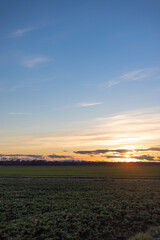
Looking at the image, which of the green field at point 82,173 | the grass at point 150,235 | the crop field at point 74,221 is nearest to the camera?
the grass at point 150,235

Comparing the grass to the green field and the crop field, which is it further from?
the green field

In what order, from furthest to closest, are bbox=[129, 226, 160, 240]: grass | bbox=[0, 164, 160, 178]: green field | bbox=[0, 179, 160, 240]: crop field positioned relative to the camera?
bbox=[0, 164, 160, 178]: green field < bbox=[0, 179, 160, 240]: crop field < bbox=[129, 226, 160, 240]: grass

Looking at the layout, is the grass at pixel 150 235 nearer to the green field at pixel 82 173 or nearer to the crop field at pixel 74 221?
the crop field at pixel 74 221

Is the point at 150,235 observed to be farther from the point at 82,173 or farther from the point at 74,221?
the point at 82,173

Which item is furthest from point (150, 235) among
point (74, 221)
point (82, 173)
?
point (82, 173)

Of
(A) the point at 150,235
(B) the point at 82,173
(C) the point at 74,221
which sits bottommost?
(B) the point at 82,173

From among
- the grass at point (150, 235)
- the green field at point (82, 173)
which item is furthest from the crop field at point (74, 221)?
the green field at point (82, 173)

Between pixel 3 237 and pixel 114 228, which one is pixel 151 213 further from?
pixel 3 237

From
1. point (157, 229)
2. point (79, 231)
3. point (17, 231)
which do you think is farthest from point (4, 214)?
point (157, 229)

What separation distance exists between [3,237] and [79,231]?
4121mm

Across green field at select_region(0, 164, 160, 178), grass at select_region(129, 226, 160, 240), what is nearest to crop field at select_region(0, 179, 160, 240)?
grass at select_region(129, 226, 160, 240)

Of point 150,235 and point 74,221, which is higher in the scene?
point 74,221

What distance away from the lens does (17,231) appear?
11953 mm

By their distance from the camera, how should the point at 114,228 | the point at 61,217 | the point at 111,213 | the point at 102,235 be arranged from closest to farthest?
the point at 102,235 < the point at 114,228 < the point at 61,217 < the point at 111,213
